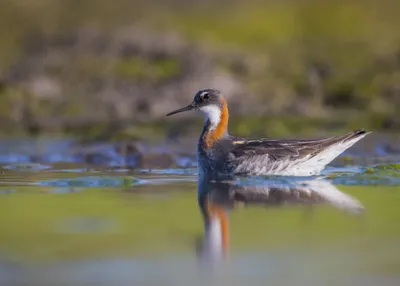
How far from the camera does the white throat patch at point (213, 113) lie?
601 inches

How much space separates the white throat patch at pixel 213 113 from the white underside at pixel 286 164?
1.19m

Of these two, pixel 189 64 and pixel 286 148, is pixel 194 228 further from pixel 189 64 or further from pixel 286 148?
pixel 189 64

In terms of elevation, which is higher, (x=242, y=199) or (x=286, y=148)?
(x=286, y=148)

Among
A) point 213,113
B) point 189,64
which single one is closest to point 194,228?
point 213,113

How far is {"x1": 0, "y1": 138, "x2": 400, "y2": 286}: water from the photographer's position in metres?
A: 7.98

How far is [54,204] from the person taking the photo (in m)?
11.8

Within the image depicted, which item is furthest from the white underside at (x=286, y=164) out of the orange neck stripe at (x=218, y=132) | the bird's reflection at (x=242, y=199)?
the orange neck stripe at (x=218, y=132)

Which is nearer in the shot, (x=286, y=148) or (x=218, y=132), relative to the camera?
(x=286, y=148)

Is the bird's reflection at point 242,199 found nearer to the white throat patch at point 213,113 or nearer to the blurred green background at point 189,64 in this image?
the white throat patch at point 213,113

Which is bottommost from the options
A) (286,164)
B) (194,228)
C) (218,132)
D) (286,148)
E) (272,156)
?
(194,228)

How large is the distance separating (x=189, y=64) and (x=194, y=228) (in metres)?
16.1

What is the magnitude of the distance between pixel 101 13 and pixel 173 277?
23.8 meters

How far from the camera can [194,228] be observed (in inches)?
395

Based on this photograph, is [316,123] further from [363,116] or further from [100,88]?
[100,88]
